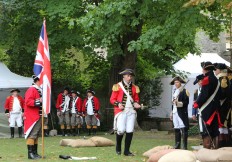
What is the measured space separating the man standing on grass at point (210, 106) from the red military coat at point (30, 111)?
3.70 m

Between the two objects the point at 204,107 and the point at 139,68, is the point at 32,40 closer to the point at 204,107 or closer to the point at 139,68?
the point at 139,68

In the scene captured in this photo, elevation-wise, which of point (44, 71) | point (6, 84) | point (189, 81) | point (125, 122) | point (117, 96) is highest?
point (189, 81)

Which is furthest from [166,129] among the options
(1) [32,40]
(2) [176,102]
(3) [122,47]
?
(2) [176,102]

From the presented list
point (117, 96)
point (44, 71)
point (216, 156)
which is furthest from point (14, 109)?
point (216, 156)

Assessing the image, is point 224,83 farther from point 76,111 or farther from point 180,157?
point 76,111

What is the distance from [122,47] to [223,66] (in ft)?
42.2

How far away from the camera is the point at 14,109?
76.4 ft

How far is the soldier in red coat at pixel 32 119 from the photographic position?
45.1 ft

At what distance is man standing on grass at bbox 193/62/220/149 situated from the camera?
495 inches

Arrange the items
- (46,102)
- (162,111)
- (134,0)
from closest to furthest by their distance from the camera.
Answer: (46,102) → (134,0) → (162,111)

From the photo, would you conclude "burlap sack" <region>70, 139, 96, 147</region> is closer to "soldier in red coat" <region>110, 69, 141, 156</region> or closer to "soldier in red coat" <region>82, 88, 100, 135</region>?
"soldier in red coat" <region>110, 69, 141, 156</region>

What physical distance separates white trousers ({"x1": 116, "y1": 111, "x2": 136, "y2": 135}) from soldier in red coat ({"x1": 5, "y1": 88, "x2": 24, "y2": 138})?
9.67 meters

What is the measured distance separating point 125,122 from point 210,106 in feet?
8.11

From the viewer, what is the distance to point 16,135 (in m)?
24.4
